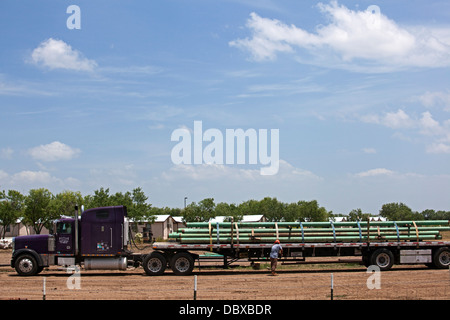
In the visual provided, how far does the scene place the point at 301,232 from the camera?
2553cm

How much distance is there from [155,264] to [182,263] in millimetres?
1282

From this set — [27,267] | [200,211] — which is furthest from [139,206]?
[27,267]

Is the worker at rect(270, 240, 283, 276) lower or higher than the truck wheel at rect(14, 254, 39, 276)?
higher

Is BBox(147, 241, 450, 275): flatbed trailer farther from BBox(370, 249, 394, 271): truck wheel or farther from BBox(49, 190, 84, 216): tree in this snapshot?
BBox(49, 190, 84, 216): tree

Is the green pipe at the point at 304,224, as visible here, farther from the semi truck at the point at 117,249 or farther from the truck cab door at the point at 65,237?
the truck cab door at the point at 65,237

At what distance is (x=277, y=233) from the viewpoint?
998 inches

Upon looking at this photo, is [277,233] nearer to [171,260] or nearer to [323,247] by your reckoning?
[323,247]

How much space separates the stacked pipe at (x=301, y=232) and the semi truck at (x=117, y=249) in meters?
0.17

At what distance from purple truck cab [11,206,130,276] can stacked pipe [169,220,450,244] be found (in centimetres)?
258

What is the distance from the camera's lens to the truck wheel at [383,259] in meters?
25.6

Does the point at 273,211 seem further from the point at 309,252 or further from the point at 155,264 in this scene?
the point at 155,264

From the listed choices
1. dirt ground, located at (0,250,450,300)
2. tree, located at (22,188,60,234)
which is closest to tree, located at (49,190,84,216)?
tree, located at (22,188,60,234)

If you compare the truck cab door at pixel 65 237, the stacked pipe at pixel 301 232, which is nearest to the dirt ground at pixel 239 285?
the truck cab door at pixel 65 237

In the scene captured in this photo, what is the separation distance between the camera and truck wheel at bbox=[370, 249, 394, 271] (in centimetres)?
2558
